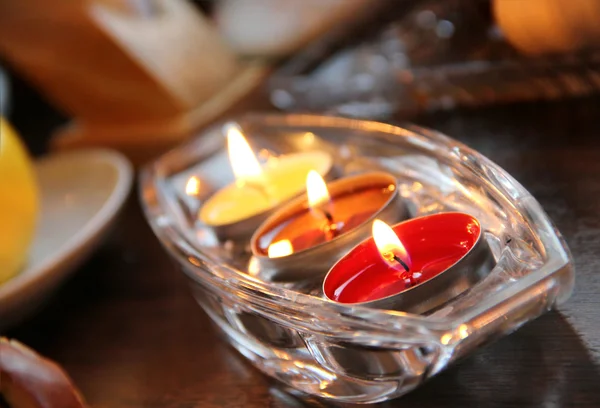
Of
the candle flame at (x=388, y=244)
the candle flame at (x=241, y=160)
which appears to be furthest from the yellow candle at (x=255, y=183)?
the candle flame at (x=388, y=244)

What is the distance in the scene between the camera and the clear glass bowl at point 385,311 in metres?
0.23

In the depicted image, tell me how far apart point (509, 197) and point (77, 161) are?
1.33 ft

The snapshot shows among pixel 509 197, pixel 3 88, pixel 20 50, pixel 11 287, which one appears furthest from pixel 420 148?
pixel 3 88

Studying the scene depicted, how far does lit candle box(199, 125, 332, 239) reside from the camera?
39cm

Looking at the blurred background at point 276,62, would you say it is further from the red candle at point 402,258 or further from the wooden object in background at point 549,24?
the red candle at point 402,258

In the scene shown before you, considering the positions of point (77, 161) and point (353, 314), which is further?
point (77, 161)

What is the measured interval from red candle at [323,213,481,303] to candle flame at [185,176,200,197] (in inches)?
6.9

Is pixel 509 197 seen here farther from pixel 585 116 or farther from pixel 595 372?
pixel 585 116

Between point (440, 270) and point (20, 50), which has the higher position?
point (20, 50)

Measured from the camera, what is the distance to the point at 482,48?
50cm

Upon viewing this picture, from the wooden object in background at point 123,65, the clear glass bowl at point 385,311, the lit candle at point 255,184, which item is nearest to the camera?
the clear glass bowl at point 385,311

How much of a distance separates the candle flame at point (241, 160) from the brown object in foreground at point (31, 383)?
0.54 feet

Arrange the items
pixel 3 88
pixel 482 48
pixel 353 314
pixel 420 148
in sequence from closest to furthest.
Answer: pixel 353 314
pixel 420 148
pixel 482 48
pixel 3 88

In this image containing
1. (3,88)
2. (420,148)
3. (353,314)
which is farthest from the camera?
(3,88)
